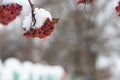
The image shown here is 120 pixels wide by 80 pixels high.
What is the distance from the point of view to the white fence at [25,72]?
8.06 m

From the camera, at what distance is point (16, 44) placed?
2236cm

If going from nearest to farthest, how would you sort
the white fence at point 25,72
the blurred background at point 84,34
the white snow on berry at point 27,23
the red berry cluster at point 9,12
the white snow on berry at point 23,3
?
the red berry cluster at point 9,12 → the white snow on berry at point 23,3 → the white snow on berry at point 27,23 → the white fence at point 25,72 → the blurred background at point 84,34

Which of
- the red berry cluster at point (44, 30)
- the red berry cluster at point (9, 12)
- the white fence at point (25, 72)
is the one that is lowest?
the red berry cluster at point (9, 12)

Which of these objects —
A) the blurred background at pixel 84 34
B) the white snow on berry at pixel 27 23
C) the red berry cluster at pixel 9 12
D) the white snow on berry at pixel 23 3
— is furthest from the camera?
the blurred background at pixel 84 34

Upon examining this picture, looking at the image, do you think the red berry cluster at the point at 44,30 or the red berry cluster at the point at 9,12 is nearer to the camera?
the red berry cluster at the point at 9,12

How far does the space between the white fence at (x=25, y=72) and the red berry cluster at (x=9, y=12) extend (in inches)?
241

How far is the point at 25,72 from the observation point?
8.76 m

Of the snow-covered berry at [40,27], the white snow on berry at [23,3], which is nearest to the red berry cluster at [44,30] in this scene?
the snow-covered berry at [40,27]

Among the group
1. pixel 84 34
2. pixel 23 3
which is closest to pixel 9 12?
pixel 23 3

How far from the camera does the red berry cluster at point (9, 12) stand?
1.71 meters

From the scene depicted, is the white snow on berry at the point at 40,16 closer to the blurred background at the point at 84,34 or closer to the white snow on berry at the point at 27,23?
the white snow on berry at the point at 27,23

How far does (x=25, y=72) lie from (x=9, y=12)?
709 centimetres

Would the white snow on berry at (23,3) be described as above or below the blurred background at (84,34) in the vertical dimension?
below

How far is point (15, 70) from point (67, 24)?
4.09 m
